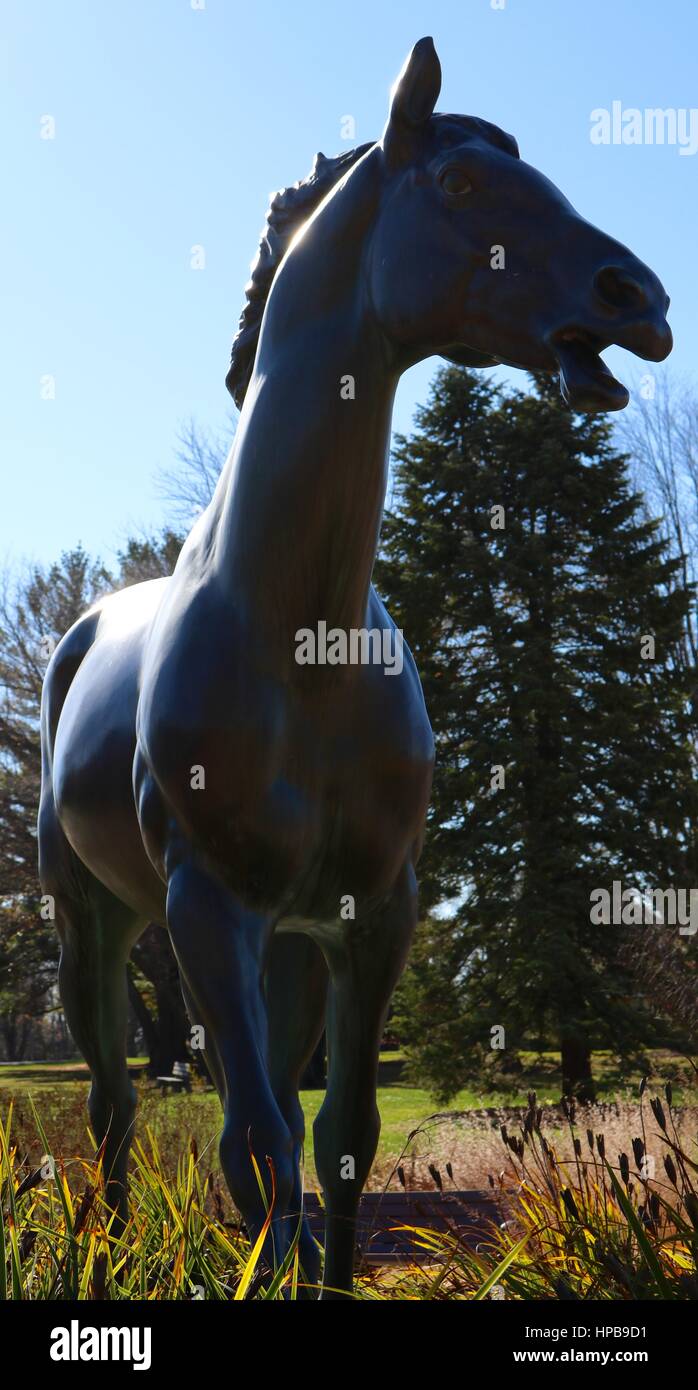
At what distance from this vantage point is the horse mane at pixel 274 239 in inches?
144

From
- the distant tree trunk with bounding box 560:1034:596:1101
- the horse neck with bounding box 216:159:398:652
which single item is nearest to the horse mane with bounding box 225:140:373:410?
the horse neck with bounding box 216:159:398:652

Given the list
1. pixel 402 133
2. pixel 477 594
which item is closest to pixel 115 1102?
pixel 402 133

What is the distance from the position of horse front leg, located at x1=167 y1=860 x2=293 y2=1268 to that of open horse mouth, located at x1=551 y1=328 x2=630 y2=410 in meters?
1.47

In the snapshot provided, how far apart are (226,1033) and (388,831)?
2.41 feet

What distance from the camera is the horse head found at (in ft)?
9.16

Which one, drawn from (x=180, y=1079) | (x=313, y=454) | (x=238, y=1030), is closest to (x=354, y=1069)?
(x=238, y=1030)

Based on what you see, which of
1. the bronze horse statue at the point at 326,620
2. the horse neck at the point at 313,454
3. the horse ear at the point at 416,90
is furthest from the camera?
the horse neck at the point at 313,454

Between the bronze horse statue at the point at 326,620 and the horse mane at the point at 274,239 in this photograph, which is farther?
the horse mane at the point at 274,239

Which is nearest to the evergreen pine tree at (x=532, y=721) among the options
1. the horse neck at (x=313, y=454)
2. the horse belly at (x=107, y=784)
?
the horse belly at (x=107, y=784)

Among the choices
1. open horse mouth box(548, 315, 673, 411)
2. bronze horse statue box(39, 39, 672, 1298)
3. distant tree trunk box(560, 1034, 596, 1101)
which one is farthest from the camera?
distant tree trunk box(560, 1034, 596, 1101)

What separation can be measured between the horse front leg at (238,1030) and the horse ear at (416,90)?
1988 millimetres

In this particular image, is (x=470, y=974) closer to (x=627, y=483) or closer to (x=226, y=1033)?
(x=627, y=483)

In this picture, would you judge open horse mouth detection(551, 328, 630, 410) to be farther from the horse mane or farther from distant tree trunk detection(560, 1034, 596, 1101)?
distant tree trunk detection(560, 1034, 596, 1101)

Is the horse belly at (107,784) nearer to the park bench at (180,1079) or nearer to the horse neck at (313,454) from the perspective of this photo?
the horse neck at (313,454)
